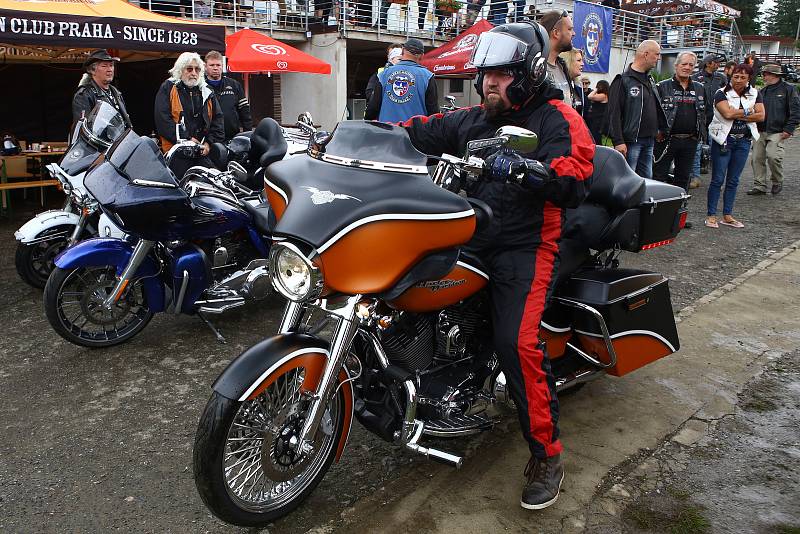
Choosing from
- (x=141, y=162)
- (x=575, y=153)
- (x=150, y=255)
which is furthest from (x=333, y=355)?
(x=150, y=255)

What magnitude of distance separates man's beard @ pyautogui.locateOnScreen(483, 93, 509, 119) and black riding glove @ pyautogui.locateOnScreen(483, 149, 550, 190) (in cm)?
44

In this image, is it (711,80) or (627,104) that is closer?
(627,104)

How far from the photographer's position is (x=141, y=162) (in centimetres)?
417

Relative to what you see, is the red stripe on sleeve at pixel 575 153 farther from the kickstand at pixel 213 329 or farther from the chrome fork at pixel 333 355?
the kickstand at pixel 213 329

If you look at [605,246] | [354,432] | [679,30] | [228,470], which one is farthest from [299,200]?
[679,30]

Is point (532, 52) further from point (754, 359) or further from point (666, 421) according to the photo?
point (754, 359)

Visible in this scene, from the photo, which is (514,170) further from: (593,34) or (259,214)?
(593,34)

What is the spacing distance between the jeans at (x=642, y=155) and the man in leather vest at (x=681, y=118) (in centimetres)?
33

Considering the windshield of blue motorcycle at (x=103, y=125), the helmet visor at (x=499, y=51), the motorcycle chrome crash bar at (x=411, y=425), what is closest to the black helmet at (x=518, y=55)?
the helmet visor at (x=499, y=51)

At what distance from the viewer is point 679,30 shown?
89.2ft

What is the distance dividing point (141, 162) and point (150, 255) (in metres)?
0.65

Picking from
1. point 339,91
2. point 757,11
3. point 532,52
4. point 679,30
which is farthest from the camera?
point 757,11

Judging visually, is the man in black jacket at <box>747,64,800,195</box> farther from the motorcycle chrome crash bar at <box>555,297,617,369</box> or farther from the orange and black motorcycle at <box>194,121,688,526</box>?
the orange and black motorcycle at <box>194,121,688,526</box>

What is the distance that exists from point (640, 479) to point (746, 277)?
4.00m
